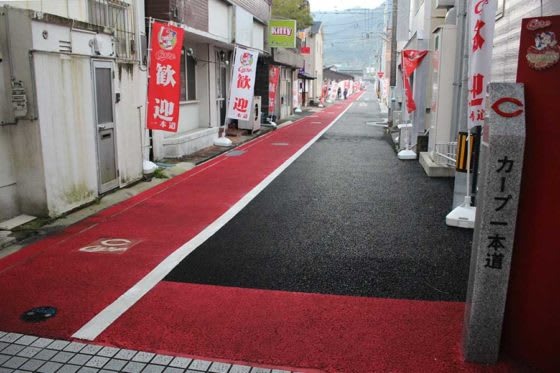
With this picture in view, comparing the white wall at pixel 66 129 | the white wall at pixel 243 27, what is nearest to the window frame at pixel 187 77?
the white wall at pixel 243 27

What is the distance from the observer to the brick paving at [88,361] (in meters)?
3.83

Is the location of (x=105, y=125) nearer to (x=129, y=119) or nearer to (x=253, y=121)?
(x=129, y=119)

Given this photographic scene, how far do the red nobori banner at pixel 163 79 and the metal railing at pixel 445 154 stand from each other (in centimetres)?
624

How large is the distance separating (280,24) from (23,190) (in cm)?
2011

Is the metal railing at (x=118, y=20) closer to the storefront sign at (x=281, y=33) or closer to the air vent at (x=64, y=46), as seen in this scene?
the air vent at (x=64, y=46)

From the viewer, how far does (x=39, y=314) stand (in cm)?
472

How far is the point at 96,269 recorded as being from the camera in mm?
A: 5875

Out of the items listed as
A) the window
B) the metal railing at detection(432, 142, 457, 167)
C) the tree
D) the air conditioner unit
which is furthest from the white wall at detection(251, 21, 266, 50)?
the tree

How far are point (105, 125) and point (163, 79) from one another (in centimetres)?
227

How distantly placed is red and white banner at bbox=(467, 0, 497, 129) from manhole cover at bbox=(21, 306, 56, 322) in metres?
5.86

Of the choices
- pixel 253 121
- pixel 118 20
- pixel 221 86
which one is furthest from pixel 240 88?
pixel 118 20

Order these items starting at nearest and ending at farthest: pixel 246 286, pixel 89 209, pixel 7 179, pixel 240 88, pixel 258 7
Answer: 1. pixel 246 286
2. pixel 7 179
3. pixel 89 209
4. pixel 240 88
5. pixel 258 7

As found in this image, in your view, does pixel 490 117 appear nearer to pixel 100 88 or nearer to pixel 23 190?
pixel 23 190

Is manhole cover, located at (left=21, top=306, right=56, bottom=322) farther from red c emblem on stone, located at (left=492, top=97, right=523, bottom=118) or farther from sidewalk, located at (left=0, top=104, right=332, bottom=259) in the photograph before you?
red c emblem on stone, located at (left=492, top=97, right=523, bottom=118)
